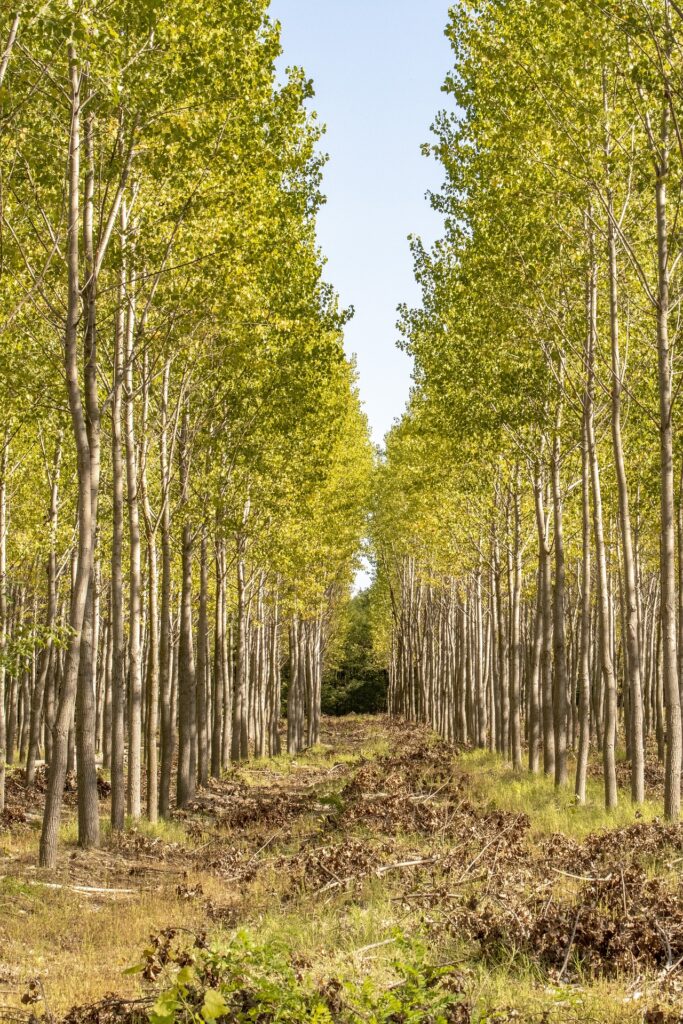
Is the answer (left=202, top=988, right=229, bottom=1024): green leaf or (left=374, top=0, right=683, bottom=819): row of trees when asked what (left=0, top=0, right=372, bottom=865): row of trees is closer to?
(left=374, top=0, right=683, bottom=819): row of trees

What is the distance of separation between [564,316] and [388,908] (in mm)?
11207

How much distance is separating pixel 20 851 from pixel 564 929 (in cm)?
839

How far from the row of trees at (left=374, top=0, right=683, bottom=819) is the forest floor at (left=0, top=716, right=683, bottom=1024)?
275 centimetres

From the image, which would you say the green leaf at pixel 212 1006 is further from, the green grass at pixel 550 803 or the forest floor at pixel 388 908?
the green grass at pixel 550 803

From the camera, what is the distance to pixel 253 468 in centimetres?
1981

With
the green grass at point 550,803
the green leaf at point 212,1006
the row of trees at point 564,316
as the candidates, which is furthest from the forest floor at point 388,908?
the row of trees at point 564,316

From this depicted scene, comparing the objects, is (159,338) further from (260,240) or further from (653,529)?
(653,529)

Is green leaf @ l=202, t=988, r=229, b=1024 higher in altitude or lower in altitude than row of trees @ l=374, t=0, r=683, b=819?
lower

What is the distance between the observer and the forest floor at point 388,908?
6.16m

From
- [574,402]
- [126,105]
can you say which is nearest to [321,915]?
[126,105]

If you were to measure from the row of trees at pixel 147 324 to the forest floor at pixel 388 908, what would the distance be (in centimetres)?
158

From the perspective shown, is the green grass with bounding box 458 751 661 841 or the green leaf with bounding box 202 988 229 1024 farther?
the green grass with bounding box 458 751 661 841

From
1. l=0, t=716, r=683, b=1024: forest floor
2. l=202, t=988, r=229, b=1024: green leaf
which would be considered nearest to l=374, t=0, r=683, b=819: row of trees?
l=0, t=716, r=683, b=1024: forest floor

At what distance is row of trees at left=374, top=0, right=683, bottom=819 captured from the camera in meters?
12.5
